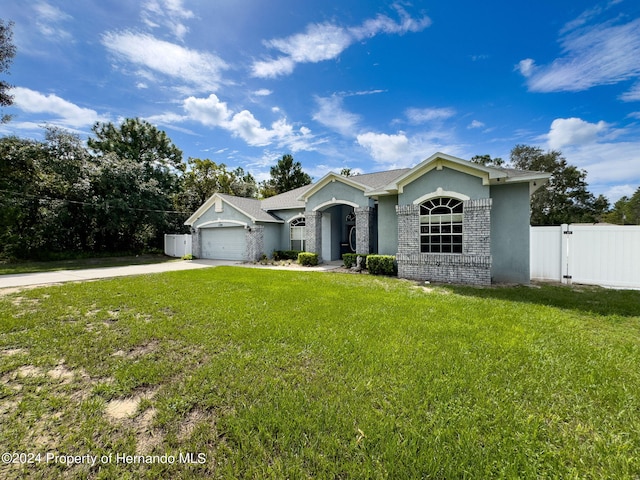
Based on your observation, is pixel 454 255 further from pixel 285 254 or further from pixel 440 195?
pixel 285 254

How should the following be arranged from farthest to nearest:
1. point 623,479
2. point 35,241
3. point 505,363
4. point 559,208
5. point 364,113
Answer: point 559,208 → point 35,241 → point 364,113 → point 505,363 → point 623,479

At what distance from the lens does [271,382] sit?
11.0ft

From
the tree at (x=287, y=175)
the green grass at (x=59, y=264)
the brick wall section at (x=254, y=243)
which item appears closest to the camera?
the green grass at (x=59, y=264)

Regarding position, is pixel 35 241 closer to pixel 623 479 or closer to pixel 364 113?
pixel 364 113

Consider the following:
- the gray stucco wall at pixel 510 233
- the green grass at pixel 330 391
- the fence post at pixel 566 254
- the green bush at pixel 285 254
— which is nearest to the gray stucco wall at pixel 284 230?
the green bush at pixel 285 254

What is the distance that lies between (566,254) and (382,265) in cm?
658

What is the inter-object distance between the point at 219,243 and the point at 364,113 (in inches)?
551

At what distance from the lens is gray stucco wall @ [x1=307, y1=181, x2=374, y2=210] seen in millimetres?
14398

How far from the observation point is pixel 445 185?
34.0 feet

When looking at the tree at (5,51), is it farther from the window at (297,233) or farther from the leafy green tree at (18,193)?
the window at (297,233)

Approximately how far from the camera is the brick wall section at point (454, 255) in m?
9.63

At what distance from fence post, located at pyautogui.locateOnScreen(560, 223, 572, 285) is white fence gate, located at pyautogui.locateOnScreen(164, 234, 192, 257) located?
2277 centimetres

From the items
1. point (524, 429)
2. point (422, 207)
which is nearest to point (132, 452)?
point (524, 429)

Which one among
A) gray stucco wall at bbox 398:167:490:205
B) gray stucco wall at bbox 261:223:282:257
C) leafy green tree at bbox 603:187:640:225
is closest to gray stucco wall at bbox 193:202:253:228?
gray stucco wall at bbox 261:223:282:257
